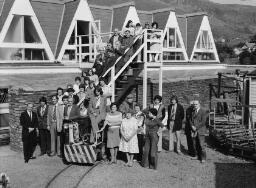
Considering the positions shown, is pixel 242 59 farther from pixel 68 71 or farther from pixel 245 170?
pixel 245 170

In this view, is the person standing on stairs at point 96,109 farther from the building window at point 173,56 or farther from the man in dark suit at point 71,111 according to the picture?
the building window at point 173,56

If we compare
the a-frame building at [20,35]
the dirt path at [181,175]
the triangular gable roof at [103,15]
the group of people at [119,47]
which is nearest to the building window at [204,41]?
the triangular gable roof at [103,15]

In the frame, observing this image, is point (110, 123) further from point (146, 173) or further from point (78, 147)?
point (146, 173)

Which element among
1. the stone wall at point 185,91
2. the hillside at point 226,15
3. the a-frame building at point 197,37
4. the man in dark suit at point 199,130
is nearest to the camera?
the man in dark suit at point 199,130

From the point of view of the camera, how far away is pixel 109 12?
2330 cm

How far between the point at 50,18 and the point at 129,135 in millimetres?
10940

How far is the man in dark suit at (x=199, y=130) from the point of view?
12.1m

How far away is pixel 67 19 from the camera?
67.0 feet

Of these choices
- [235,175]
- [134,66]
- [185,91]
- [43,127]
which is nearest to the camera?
[235,175]

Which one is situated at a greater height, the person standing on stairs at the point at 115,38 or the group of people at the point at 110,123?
the person standing on stairs at the point at 115,38

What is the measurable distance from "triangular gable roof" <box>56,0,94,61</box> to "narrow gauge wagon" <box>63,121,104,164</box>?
→ 27.7 feet

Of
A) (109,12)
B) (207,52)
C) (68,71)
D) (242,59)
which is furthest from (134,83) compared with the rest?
(242,59)

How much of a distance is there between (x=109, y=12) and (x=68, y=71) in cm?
583

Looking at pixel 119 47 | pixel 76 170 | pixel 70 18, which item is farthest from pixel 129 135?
pixel 70 18
